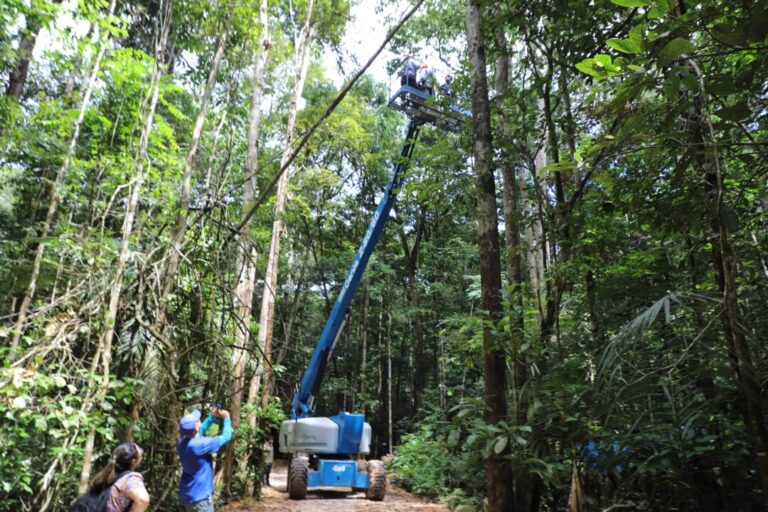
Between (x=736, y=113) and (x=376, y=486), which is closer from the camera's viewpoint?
(x=736, y=113)

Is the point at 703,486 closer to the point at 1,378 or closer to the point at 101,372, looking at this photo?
the point at 101,372

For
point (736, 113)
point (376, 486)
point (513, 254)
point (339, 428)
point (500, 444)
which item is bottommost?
point (376, 486)

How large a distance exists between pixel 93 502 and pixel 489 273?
153 inches

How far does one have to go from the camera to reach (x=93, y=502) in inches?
116

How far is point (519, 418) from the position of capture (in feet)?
16.4

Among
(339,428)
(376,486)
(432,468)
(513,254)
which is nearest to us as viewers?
(513,254)

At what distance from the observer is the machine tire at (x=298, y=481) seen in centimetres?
877

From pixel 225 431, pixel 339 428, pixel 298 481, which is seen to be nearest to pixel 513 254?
pixel 225 431

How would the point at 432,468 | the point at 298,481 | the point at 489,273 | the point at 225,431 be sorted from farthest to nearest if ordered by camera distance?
the point at 432,468 < the point at 298,481 < the point at 489,273 < the point at 225,431

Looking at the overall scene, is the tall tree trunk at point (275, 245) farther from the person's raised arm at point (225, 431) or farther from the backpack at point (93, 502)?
the backpack at point (93, 502)

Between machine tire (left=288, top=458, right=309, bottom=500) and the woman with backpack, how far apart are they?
20.5 feet

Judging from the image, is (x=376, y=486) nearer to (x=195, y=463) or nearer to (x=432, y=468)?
(x=432, y=468)

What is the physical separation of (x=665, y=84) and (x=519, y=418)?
3.97 m

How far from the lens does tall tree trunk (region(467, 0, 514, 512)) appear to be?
4625 millimetres
